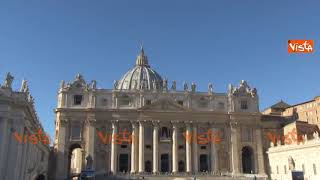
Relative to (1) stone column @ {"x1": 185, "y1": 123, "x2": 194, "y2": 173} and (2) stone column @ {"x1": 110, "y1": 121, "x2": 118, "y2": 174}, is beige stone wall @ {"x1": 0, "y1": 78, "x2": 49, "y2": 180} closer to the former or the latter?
(2) stone column @ {"x1": 110, "y1": 121, "x2": 118, "y2": 174}

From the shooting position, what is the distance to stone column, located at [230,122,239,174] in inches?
2987

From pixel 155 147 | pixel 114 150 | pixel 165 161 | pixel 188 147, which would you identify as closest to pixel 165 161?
pixel 165 161

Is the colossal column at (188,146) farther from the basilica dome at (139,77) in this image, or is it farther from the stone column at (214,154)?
the basilica dome at (139,77)

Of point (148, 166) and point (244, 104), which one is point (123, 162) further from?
point (244, 104)

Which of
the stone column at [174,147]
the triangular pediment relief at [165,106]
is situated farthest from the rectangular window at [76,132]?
the stone column at [174,147]

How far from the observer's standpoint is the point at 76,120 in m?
74.4

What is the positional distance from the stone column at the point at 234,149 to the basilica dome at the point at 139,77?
26.5 m

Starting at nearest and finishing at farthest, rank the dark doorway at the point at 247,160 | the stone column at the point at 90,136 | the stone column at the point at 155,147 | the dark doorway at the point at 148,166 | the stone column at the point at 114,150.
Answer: the stone column at the point at 114,150
the stone column at the point at 90,136
the stone column at the point at 155,147
the dark doorway at the point at 148,166
the dark doorway at the point at 247,160

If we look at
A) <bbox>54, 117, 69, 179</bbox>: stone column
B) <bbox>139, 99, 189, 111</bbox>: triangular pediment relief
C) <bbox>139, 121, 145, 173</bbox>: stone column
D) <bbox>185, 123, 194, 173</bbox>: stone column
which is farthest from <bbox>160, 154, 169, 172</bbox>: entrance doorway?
<bbox>54, 117, 69, 179</bbox>: stone column

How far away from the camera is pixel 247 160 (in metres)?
81.2

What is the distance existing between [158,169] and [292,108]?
36.2 meters

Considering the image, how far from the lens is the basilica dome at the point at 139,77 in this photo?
10219 centimetres

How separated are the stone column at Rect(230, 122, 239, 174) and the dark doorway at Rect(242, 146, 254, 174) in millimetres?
3869

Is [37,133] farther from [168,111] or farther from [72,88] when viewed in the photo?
[168,111]
